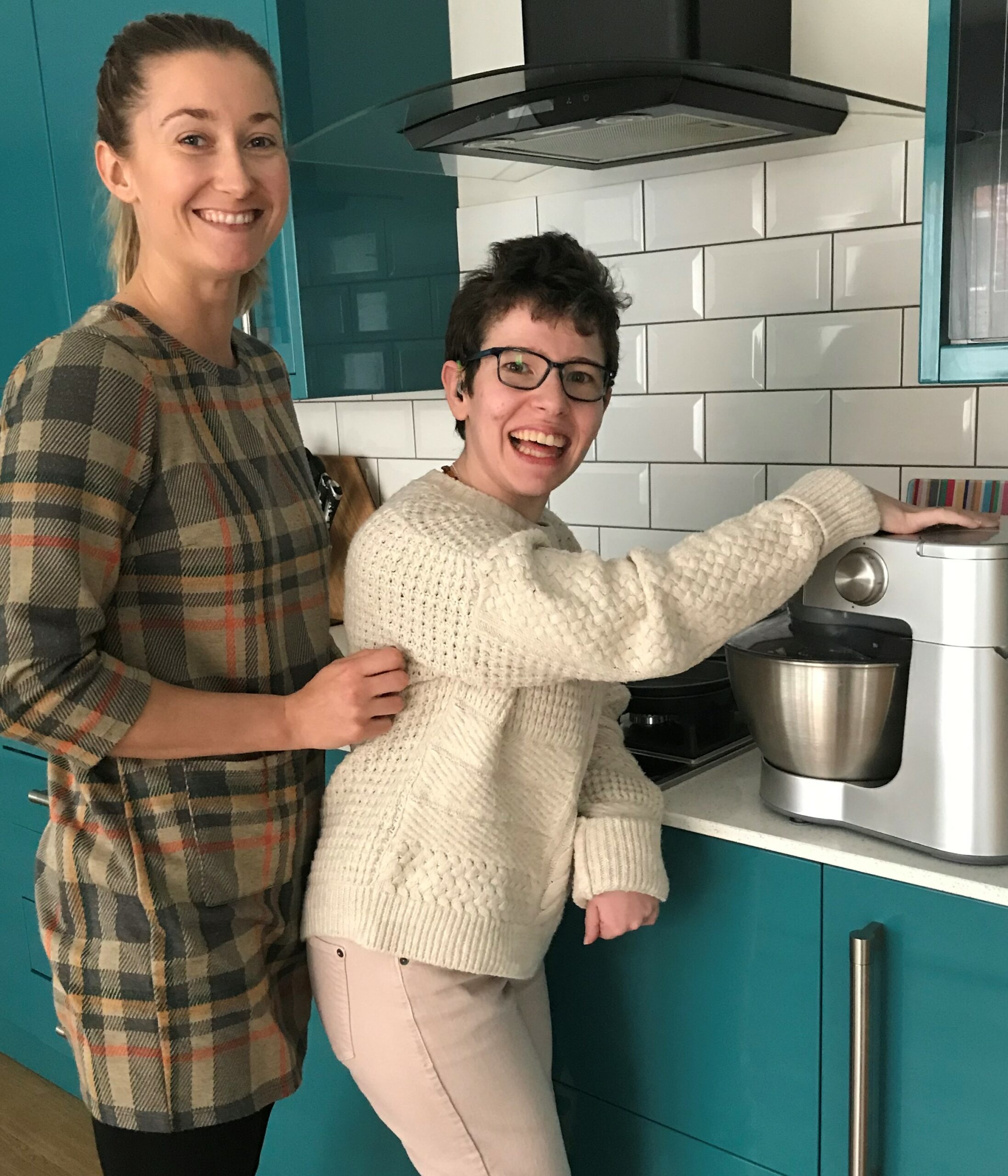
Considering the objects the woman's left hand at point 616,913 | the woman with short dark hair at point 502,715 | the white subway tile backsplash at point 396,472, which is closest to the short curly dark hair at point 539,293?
the woman with short dark hair at point 502,715

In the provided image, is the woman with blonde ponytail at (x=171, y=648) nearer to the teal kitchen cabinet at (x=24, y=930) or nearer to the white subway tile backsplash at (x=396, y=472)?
the white subway tile backsplash at (x=396, y=472)

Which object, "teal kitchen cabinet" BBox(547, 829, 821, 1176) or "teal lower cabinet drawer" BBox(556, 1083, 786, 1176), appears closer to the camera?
"teal kitchen cabinet" BBox(547, 829, 821, 1176)

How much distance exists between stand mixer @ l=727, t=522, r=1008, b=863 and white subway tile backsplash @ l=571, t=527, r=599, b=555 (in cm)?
78

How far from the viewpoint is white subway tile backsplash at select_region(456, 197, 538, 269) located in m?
2.10

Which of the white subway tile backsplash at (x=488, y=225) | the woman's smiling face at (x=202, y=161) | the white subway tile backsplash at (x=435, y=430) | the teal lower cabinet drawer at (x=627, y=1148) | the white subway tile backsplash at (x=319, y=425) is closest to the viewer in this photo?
the woman's smiling face at (x=202, y=161)

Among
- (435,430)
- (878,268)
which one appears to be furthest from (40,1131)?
(878,268)

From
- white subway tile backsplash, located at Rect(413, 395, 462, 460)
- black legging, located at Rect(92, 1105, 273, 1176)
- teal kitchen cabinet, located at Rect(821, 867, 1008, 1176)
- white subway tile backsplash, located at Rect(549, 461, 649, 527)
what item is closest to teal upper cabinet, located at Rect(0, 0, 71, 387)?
white subway tile backsplash, located at Rect(413, 395, 462, 460)

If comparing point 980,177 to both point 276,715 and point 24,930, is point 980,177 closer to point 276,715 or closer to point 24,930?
point 276,715

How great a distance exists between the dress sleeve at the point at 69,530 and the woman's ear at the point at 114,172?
7.3 inches

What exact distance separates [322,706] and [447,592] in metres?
0.17

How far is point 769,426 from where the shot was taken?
1.84m

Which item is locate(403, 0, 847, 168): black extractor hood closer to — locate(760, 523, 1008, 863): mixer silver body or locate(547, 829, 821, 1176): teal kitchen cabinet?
locate(760, 523, 1008, 863): mixer silver body

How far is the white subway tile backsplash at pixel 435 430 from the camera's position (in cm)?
228

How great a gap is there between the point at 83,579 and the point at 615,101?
2.62 ft
